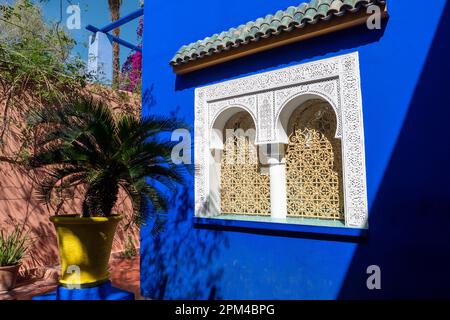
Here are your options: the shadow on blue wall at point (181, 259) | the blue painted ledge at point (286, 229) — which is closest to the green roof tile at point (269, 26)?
the shadow on blue wall at point (181, 259)

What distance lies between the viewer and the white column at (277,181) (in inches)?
143

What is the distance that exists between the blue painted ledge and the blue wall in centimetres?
4

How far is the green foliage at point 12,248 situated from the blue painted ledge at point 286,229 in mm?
2680

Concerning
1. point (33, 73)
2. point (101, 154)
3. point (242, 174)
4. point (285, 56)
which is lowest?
point (242, 174)

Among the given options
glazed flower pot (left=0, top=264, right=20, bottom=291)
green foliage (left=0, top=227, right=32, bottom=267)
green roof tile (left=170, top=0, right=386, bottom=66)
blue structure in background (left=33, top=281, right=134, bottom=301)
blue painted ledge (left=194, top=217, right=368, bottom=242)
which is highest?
green roof tile (left=170, top=0, right=386, bottom=66)

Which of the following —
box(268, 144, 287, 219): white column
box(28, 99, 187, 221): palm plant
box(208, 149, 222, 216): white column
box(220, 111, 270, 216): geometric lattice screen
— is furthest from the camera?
box(208, 149, 222, 216): white column

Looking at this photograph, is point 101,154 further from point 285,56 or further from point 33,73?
point 33,73

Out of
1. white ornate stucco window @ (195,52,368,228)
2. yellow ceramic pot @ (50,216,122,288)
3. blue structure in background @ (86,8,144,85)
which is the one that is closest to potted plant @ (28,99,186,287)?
yellow ceramic pot @ (50,216,122,288)

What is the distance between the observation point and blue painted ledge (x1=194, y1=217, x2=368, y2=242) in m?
3.00

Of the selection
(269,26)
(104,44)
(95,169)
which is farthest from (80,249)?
(104,44)

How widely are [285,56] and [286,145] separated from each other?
955mm

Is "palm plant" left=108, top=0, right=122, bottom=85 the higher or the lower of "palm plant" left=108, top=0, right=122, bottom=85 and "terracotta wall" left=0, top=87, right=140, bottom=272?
the higher

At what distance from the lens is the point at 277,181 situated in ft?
12.0

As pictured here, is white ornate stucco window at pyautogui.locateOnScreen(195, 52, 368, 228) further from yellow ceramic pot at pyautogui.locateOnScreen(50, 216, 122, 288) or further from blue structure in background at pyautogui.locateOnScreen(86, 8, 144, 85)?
blue structure in background at pyautogui.locateOnScreen(86, 8, 144, 85)
